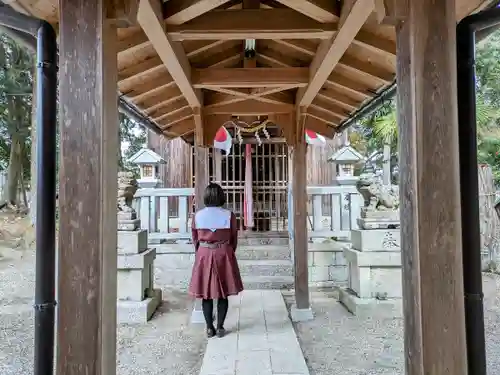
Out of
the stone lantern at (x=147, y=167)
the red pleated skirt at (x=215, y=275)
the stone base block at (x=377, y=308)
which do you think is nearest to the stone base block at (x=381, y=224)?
the stone base block at (x=377, y=308)

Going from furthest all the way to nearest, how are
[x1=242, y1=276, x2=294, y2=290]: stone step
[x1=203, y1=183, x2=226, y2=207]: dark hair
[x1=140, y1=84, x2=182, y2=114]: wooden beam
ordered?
[x1=242, y1=276, x2=294, y2=290]: stone step → [x1=140, y1=84, x2=182, y2=114]: wooden beam → [x1=203, y1=183, x2=226, y2=207]: dark hair

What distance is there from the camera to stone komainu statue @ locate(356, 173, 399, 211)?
590cm

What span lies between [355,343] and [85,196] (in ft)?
12.2

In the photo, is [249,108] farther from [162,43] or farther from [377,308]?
[377,308]

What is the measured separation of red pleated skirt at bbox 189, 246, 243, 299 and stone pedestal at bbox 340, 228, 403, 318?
2.07 m

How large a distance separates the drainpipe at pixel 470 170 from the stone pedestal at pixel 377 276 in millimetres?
3550

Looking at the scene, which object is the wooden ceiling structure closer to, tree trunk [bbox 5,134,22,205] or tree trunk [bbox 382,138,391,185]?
tree trunk [bbox 382,138,391,185]

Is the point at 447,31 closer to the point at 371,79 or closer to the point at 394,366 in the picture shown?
the point at 371,79

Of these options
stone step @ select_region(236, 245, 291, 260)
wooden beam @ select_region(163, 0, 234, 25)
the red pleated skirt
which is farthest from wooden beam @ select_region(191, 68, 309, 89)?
stone step @ select_region(236, 245, 291, 260)

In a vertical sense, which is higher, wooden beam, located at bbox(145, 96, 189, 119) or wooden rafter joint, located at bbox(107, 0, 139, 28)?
wooden beam, located at bbox(145, 96, 189, 119)

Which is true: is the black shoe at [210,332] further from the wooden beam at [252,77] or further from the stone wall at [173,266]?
the stone wall at [173,266]

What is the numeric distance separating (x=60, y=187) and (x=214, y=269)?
9.11 feet

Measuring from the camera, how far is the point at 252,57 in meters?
4.02

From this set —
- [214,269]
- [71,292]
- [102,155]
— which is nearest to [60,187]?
[102,155]
